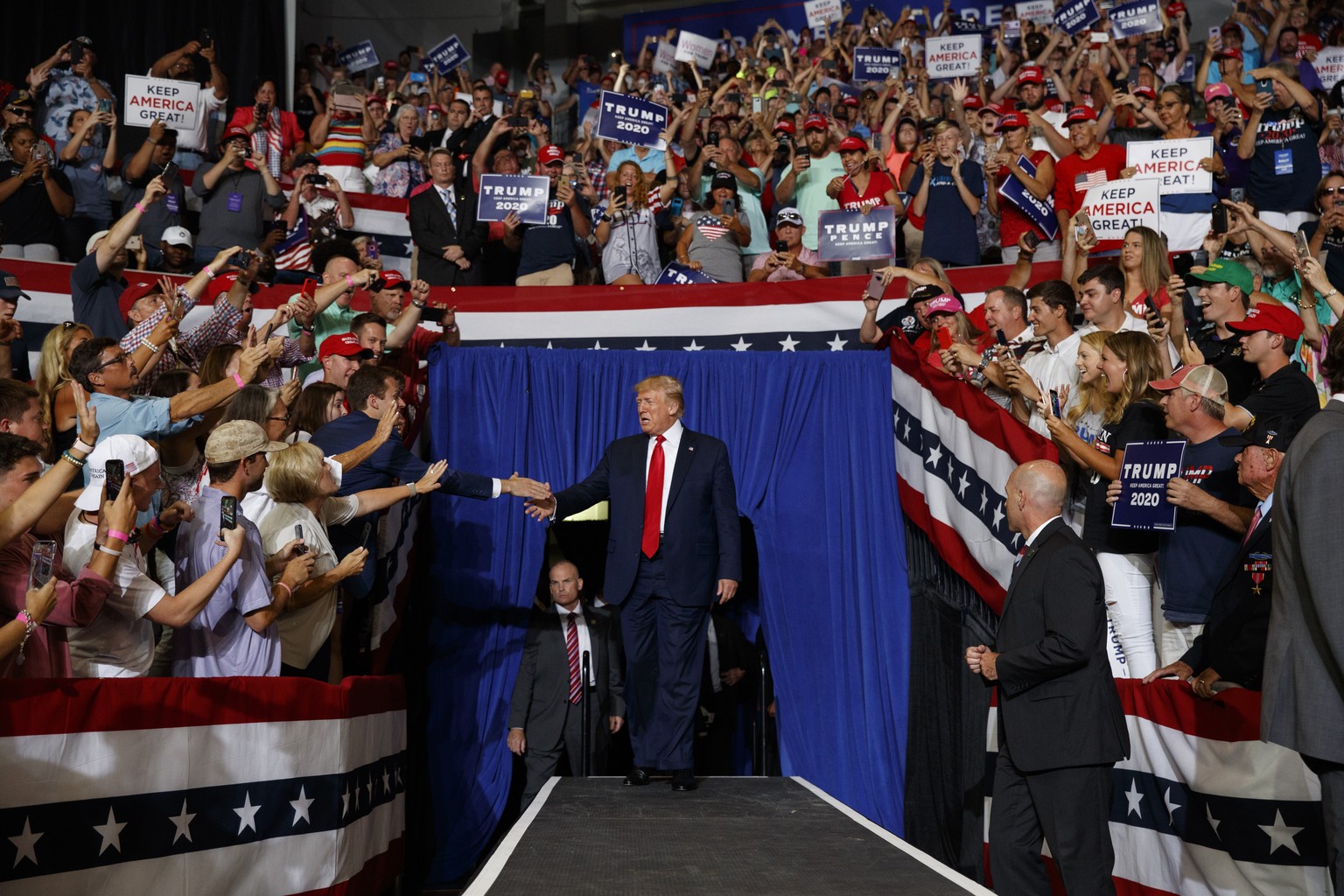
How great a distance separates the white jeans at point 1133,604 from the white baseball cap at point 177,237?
252 inches

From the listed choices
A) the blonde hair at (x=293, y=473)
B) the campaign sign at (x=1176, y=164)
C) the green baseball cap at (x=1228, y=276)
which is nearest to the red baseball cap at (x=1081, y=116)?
the campaign sign at (x=1176, y=164)

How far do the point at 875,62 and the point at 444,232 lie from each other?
5550 mm

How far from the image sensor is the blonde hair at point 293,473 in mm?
5242

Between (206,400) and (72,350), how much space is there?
0.84 m

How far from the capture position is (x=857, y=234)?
8305 millimetres

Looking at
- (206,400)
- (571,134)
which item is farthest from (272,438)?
(571,134)

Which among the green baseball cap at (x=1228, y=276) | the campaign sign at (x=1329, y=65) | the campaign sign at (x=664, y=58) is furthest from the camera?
the campaign sign at (x=664, y=58)

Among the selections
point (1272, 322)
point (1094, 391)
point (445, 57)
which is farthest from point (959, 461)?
point (445, 57)

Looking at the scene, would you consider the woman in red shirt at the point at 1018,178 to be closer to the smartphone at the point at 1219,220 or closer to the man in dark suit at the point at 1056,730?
the smartphone at the point at 1219,220

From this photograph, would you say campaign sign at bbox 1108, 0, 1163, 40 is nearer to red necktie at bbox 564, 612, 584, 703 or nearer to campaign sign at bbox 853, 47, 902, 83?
campaign sign at bbox 853, 47, 902, 83

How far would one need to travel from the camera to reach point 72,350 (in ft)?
18.4

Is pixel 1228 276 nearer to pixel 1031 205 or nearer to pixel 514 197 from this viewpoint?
pixel 1031 205

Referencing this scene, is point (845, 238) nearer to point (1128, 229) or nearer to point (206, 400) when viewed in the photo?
point (1128, 229)

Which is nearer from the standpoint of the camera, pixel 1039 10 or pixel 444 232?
pixel 444 232
